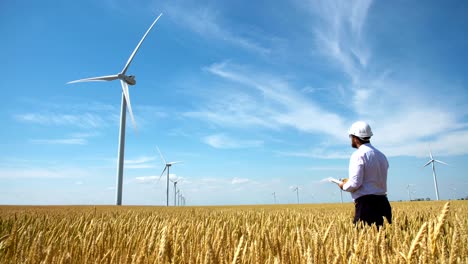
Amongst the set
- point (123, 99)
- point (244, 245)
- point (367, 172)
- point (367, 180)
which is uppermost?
point (123, 99)

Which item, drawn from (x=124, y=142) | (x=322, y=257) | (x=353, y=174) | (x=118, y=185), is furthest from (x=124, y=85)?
(x=322, y=257)

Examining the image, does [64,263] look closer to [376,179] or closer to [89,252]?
[89,252]

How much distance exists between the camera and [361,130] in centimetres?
473

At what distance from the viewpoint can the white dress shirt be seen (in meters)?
4.51

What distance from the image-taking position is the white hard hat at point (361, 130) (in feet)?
15.4

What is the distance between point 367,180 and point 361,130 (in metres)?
0.72

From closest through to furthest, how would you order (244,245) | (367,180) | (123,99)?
(244,245) → (367,180) → (123,99)

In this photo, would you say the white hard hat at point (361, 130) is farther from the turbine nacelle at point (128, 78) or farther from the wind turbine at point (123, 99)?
the turbine nacelle at point (128, 78)

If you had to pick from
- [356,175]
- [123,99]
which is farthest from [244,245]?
[123,99]

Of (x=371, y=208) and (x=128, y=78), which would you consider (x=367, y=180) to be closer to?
(x=371, y=208)

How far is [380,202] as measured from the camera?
182 inches

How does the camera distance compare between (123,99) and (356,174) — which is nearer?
(356,174)

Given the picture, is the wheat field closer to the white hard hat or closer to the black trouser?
the black trouser

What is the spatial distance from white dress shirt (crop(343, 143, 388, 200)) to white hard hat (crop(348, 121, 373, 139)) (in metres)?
0.14
